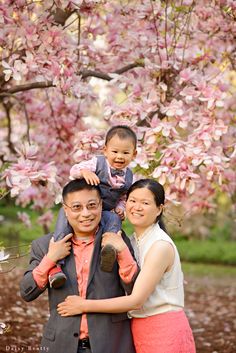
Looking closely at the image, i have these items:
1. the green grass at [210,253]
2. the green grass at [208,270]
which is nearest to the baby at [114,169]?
the green grass at [208,270]

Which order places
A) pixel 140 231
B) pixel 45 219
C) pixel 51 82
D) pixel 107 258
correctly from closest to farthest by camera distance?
pixel 107 258 < pixel 140 231 < pixel 51 82 < pixel 45 219

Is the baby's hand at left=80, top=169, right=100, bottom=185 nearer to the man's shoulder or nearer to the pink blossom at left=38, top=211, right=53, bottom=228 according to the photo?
the man's shoulder

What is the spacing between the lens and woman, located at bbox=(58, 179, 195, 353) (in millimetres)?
2938

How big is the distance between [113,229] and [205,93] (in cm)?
161

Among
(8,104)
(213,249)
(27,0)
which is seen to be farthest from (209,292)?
(27,0)

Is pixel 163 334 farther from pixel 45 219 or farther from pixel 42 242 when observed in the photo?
pixel 45 219

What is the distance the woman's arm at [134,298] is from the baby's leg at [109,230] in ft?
0.42

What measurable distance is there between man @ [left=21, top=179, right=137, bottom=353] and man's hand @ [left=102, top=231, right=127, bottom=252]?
0.06ft

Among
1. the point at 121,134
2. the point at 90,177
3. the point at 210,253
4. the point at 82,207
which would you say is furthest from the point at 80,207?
the point at 210,253

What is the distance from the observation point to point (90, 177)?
10.1 ft

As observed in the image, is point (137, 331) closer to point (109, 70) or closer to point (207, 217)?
point (109, 70)

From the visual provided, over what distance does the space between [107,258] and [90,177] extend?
0.36 m

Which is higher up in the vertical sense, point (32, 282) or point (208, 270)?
point (32, 282)

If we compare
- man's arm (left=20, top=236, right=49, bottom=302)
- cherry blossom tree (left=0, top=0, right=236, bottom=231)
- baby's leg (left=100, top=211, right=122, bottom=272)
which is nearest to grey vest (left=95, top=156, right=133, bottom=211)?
baby's leg (left=100, top=211, right=122, bottom=272)
